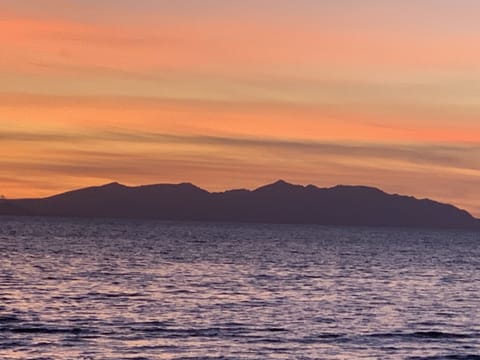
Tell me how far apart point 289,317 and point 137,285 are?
84.4ft

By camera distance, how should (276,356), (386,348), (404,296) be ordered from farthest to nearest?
(404,296), (386,348), (276,356)

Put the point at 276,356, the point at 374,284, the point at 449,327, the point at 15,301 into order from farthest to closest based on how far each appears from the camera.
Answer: the point at 374,284 → the point at 15,301 → the point at 449,327 → the point at 276,356

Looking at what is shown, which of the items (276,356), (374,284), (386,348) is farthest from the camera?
(374,284)

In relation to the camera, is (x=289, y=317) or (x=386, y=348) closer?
(x=386, y=348)

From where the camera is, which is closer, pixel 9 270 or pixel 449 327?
pixel 449 327

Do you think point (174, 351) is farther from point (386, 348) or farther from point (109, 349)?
point (386, 348)

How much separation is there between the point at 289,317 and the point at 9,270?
4523 cm

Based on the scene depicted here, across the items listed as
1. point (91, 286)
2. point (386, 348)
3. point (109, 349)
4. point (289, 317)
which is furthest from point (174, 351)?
point (91, 286)

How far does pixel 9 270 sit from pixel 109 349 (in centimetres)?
5292

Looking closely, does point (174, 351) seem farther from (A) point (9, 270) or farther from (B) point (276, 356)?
(A) point (9, 270)

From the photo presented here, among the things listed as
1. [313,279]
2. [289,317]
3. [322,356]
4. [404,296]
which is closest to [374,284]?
[313,279]

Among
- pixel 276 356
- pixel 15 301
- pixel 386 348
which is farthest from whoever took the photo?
pixel 15 301

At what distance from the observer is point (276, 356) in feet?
153

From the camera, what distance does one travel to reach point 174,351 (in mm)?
47594
